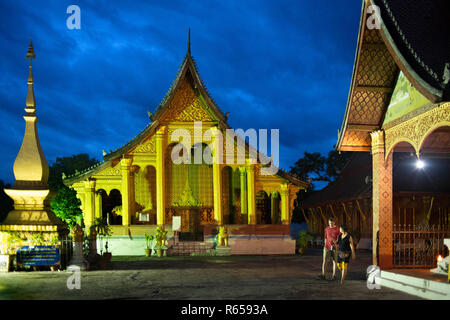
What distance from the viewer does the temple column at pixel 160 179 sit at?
22.1 metres

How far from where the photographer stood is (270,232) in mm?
22359

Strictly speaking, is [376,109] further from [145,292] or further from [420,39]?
[145,292]

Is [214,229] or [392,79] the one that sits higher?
[392,79]

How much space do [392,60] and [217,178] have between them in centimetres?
1229

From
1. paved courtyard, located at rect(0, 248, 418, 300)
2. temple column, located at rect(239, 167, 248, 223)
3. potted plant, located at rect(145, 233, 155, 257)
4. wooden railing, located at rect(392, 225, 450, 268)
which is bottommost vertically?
potted plant, located at rect(145, 233, 155, 257)

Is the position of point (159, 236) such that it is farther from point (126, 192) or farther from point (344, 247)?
point (344, 247)

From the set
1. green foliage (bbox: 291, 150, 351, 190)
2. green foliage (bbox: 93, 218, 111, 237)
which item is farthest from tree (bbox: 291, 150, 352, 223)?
green foliage (bbox: 93, 218, 111, 237)

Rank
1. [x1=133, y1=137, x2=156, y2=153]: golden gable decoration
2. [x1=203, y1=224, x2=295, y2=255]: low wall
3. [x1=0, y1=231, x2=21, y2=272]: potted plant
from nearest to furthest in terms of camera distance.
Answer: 1. [x1=0, y1=231, x2=21, y2=272]: potted plant
2. [x1=203, y1=224, x2=295, y2=255]: low wall
3. [x1=133, y1=137, x2=156, y2=153]: golden gable decoration

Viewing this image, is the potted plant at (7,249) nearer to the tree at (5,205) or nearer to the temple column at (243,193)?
the temple column at (243,193)

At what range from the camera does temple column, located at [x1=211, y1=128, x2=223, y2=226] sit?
22.2m

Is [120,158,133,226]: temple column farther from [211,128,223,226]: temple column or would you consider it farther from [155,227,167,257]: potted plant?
[211,128,223,226]: temple column

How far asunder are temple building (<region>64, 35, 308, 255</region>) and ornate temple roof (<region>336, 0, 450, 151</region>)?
10112mm
